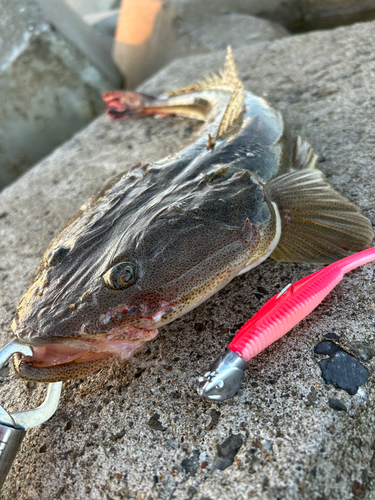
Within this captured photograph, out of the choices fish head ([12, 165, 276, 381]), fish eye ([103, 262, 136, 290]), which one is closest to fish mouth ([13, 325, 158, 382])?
fish head ([12, 165, 276, 381])

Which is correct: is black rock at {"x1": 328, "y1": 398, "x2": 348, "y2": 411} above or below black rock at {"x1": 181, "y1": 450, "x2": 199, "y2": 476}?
below

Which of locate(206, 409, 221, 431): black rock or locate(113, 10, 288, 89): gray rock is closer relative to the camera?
locate(206, 409, 221, 431): black rock

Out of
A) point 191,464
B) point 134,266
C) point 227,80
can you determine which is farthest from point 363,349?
point 227,80

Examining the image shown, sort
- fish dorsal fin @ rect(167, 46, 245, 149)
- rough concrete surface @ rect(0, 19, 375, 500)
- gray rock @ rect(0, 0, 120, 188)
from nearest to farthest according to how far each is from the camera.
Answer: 1. rough concrete surface @ rect(0, 19, 375, 500)
2. fish dorsal fin @ rect(167, 46, 245, 149)
3. gray rock @ rect(0, 0, 120, 188)

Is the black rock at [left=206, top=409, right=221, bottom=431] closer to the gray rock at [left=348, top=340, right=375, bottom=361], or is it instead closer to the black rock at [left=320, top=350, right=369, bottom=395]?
the black rock at [left=320, top=350, right=369, bottom=395]

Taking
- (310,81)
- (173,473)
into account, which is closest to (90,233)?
(173,473)

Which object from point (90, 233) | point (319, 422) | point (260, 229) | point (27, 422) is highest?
point (90, 233)

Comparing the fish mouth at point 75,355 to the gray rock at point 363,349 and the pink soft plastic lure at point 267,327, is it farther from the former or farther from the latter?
Result: the gray rock at point 363,349

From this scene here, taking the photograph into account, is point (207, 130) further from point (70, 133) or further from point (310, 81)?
point (70, 133)
